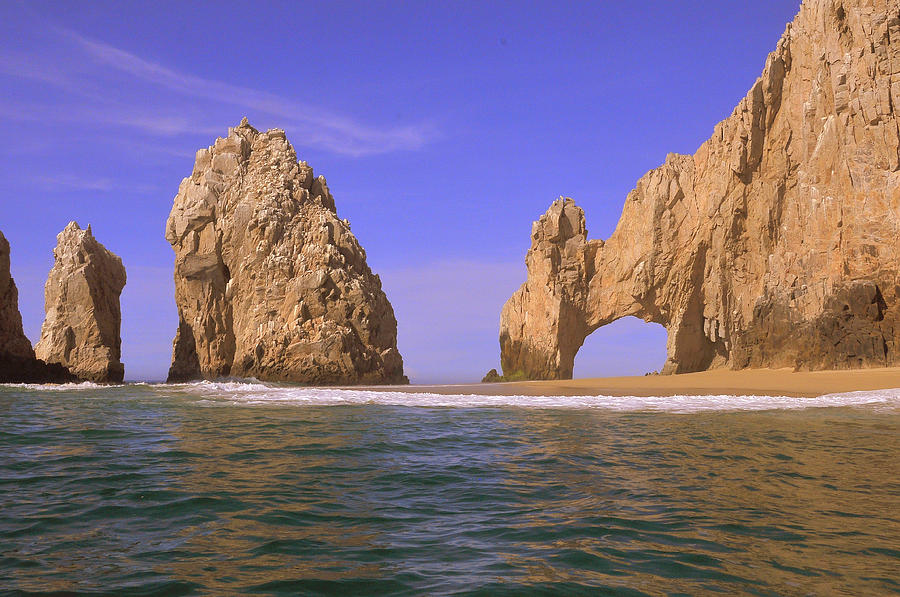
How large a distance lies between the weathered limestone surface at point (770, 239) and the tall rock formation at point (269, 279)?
34.5 feet

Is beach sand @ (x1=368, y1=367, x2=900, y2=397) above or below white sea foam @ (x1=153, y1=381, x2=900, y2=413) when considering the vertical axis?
above

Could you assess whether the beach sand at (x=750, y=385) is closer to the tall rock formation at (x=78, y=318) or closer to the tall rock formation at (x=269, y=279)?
the tall rock formation at (x=269, y=279)

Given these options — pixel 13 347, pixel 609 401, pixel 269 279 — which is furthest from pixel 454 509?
pixel 13 347

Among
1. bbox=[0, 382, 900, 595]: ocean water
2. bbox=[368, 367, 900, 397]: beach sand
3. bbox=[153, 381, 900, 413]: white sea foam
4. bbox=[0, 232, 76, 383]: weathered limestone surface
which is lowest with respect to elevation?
bbox=[0, 382, 900, 595]: ocean water

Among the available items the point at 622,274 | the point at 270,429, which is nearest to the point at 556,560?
the point at 270,429

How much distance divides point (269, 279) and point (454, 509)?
37.3m

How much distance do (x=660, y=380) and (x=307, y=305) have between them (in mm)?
22346

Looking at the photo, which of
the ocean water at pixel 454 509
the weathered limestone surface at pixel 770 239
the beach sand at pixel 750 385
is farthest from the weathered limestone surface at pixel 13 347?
the beach sand at pixel 750 385

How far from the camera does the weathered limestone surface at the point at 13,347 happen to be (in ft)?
129

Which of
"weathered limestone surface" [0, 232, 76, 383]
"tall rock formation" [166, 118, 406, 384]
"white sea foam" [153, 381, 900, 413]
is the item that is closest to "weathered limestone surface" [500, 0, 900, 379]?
"white sea foam" [153, 381, 900, 413]

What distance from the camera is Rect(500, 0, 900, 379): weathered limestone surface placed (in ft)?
87.1

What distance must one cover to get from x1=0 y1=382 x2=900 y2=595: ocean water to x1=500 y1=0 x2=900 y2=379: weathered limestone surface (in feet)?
49.5

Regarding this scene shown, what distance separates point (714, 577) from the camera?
4.88 metres

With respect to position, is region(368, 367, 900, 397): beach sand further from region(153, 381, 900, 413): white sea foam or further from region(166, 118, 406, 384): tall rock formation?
region(166, 118, 406, 384): tall rock formation
